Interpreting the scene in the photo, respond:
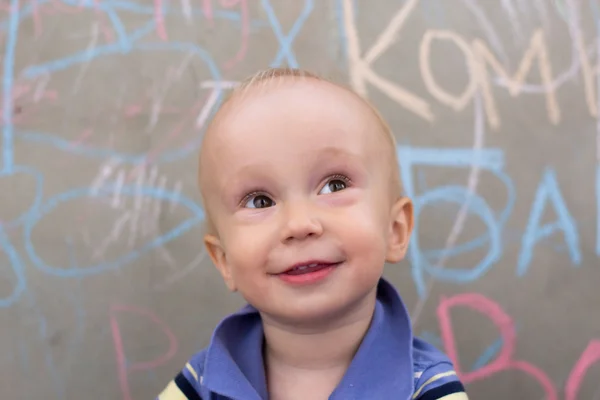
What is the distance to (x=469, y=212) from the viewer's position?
3.90ft

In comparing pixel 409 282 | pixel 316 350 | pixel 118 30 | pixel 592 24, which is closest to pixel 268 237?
pixel 316 350

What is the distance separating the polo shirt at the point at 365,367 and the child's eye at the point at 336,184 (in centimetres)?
21

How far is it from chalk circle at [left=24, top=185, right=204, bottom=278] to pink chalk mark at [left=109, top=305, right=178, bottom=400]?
101 millimetres

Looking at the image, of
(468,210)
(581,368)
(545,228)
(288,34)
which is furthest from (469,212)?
(288,34)

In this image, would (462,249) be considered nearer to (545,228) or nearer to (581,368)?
(545,228)

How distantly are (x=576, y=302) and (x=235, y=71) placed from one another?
2.92ft

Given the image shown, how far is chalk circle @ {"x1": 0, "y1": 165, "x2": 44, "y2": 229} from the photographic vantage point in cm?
119

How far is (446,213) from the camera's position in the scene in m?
1.19

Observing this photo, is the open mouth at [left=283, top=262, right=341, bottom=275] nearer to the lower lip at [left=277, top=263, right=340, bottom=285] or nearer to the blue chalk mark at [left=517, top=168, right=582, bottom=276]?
the lower lip at [left=277, top=263, right=340, bottom=285]

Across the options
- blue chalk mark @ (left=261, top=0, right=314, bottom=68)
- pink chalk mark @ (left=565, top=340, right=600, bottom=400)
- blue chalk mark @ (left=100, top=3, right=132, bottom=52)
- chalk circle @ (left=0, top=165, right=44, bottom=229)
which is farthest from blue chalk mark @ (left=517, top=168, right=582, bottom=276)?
chalk circle @ (left=0, top=165, right=44, bottom=229)

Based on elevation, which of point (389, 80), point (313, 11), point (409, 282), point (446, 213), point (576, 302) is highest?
point (313, 11)

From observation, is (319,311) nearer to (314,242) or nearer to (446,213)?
(314,242)

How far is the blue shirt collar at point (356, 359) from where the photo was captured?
701mm

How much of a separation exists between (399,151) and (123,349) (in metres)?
0.74
